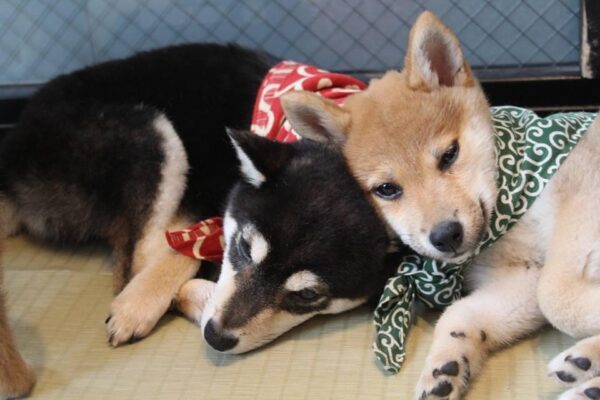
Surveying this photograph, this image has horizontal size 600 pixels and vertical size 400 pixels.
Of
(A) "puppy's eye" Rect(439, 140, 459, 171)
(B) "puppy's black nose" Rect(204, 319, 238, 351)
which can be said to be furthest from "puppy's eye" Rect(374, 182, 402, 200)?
(B) "puppy's black nose" Rect(204, 319, 238, 351)

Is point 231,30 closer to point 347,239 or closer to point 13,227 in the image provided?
point 13,227

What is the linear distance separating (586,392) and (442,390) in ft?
0.86

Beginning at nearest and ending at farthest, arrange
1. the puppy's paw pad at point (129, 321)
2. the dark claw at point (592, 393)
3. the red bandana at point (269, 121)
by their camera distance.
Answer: the dark claw at point (592, 393) < the puppy's paw pad at point (129, 321) < the red bandana at point (269, 121)

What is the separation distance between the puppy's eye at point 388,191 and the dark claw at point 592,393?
54 cm

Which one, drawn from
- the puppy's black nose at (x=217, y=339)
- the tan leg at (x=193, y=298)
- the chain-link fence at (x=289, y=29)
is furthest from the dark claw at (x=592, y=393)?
the chain-link fence at (x=289, y=29)

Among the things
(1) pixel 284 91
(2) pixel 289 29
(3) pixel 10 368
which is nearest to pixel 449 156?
(1) pixel 284 91

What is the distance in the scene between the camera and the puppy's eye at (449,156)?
1.65 meters

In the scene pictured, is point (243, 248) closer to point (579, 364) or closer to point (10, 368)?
point (10, 368)

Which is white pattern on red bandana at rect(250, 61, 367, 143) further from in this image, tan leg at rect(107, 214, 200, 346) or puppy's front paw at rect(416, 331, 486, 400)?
puppy's front paw at rect(416, 331, 486, 400)

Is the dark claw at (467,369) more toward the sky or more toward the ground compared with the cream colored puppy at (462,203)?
more toward the ground

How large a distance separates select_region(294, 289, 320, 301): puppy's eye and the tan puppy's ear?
0.35 meters

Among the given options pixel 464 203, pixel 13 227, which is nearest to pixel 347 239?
pixel 464 203

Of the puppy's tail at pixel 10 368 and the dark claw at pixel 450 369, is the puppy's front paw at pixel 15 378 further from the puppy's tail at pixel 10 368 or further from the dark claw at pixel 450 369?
the dark claw at pixel 450 369

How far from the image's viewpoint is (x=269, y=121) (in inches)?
79.7
